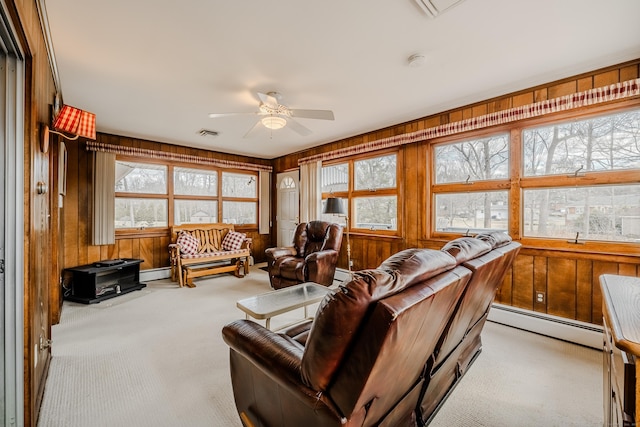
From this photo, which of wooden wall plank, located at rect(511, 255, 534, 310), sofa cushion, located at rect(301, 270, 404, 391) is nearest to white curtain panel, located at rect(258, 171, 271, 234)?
wooden wall plank, located at rect(511, 255, 534, 310)

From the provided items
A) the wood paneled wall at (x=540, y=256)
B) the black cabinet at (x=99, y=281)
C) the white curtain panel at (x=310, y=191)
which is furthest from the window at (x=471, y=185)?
the black cabinet at (x=99, y=281)

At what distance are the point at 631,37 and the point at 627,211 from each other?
4.40 feet

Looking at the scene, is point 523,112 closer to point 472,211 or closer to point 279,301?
point 472,211

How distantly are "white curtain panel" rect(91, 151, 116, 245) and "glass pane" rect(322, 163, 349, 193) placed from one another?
3408mm

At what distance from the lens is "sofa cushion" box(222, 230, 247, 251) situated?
505 cm

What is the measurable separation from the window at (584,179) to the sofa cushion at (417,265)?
229cm

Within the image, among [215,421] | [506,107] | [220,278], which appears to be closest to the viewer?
[215,421]

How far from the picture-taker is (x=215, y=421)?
1545mm

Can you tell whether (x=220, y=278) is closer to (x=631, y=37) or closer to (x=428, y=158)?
(x=428, y=158)

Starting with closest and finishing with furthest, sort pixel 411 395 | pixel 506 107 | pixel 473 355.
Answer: pixel 411 395 < pixel 473 355 < pixel 506 107

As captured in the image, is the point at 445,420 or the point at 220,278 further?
the point at 220,278

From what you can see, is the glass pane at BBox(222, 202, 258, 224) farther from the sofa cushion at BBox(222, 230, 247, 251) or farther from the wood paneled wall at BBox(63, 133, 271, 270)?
the wood paneled wall at BBox(63, 133, 271, 270)

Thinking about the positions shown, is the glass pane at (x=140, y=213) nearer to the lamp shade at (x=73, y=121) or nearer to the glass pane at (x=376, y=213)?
the lamp shade at (x=73, y=121)

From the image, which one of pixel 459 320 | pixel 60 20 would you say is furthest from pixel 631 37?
pixel 60 20
